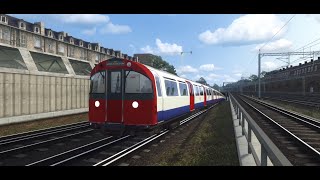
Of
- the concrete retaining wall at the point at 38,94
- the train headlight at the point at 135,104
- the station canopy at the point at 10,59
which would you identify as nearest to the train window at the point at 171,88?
the train headlight at the point at 135,104

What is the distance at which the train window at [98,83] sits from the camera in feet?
40.6

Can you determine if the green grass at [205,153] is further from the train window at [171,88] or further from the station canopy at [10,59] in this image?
the station canopy at [10,59]

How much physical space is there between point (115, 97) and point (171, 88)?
11.8 feet

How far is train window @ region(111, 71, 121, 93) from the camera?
12.1 metres

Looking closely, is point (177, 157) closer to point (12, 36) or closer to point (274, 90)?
point (12, 36)

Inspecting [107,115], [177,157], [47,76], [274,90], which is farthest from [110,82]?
[274,90]

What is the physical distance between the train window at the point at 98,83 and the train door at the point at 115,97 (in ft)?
Result: 0.80

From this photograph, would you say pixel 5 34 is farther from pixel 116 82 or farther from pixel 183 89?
pixel 116 82

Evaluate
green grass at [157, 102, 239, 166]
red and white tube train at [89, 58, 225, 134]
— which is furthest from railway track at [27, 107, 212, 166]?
green grass at [157, 102, 239, 166]

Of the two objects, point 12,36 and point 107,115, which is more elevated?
point 12,36

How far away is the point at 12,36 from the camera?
47.9m
